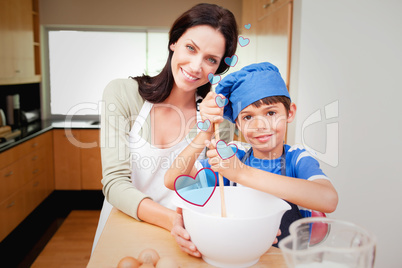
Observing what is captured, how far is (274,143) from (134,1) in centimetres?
316

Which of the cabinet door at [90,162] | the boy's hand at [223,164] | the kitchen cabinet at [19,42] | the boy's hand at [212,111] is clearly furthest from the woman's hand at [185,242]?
the cabinet door at [90,162]

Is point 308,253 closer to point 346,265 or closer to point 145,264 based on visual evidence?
point 346,265

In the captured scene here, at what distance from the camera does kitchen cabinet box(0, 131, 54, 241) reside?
8.36 ft

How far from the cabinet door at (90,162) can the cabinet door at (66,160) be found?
1.9 inches

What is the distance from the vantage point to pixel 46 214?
3.28 m

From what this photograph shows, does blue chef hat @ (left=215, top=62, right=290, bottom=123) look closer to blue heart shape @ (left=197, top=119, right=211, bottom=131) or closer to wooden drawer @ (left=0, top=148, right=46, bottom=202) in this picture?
blue heart shape @ (left=197, top=119, right=211, bottom=131)

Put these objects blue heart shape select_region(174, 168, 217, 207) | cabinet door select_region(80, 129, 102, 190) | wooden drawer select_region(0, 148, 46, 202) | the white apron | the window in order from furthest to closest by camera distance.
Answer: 1. the window
2. cabinet door select_region(80, 129, 102, 190)
3. wooden drawer select_region(0, 148, 46, 202)
4. the white apron
5. blue heart shape select_region(174, 168, 217, 207)

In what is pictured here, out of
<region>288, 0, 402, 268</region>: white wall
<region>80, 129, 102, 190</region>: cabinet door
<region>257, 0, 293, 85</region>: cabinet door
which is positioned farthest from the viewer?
<region>80, 129, 102, 190</region>: cabinet door

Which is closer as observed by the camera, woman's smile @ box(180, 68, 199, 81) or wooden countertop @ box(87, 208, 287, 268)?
wooden countertop @ box(87, 208, 287, 268)

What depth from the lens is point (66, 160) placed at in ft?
11.5

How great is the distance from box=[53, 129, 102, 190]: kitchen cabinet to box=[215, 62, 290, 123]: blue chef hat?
8.77ft

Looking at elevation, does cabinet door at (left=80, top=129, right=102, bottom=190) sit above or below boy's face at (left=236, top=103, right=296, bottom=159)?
below

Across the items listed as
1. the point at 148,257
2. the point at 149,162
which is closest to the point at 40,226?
the point at 149,162

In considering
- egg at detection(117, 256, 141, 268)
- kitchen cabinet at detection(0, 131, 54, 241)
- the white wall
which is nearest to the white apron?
egg at detection(117, 256, 141, 268)
